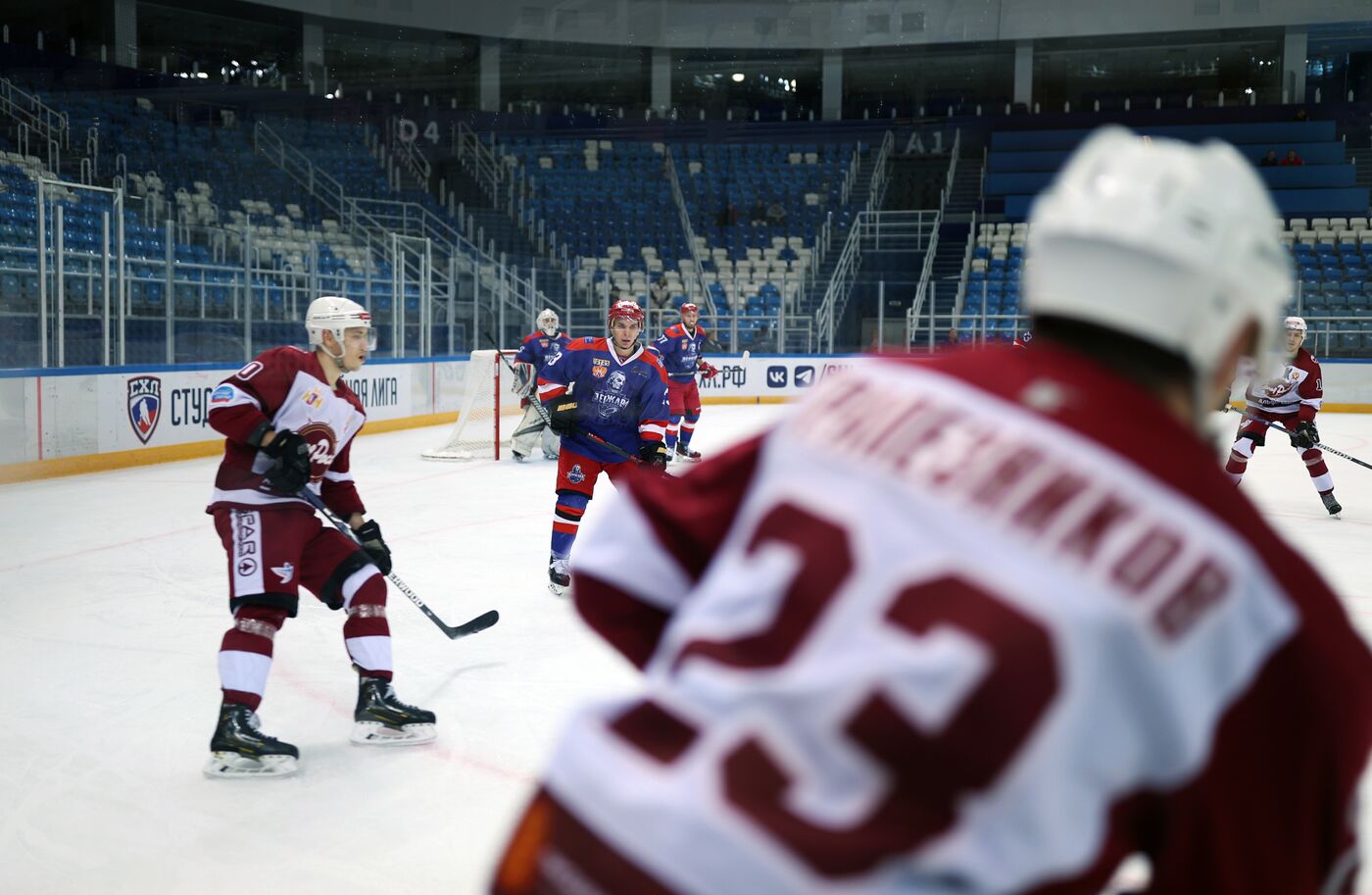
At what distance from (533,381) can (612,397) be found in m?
5.05

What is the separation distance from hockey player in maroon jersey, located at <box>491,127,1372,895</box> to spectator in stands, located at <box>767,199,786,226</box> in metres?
22.5

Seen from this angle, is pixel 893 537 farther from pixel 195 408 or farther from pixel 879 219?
pixel 879 219

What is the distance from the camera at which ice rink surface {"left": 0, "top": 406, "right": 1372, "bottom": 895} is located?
2910 millimetres

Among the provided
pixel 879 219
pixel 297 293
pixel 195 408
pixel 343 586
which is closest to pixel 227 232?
pixel 297 293

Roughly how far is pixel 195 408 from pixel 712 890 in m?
10.4

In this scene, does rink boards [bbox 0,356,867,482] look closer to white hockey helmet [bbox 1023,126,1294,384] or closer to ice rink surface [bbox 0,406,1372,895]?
ice rink surface [bbox 0,406,1372,895]

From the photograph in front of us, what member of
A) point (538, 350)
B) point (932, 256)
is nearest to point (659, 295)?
point (932, 256)

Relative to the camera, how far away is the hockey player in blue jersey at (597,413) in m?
5.91

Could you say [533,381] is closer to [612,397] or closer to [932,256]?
[612,397]

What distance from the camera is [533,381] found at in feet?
36.2

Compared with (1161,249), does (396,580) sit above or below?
below

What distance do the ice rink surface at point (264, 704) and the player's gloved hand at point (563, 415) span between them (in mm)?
768

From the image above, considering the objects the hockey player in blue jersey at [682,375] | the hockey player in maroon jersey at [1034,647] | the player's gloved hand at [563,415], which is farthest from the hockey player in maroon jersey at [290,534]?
the hockey player in blue jersey at [682,375]

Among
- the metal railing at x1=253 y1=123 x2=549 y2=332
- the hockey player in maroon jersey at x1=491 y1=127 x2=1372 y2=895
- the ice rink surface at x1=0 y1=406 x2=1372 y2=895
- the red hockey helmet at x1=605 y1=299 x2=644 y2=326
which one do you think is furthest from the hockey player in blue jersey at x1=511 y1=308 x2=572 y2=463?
the hockey player in maroon jersey at x1=491 y1=127 x2=1372 y2=895
